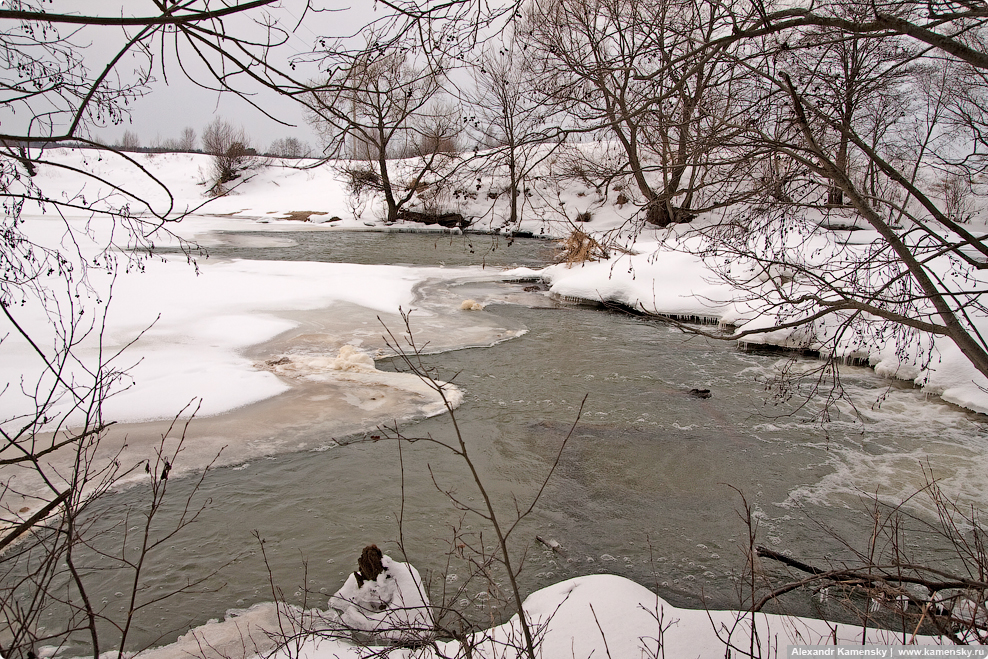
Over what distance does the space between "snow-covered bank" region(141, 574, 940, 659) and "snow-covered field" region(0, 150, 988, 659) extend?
0.04 ft

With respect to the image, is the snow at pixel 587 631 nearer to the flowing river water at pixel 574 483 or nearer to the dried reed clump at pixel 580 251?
the flowing river water at pixel 574 483

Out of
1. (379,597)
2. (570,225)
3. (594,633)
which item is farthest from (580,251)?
(594,633)

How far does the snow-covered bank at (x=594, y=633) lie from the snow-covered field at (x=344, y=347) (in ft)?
0.04

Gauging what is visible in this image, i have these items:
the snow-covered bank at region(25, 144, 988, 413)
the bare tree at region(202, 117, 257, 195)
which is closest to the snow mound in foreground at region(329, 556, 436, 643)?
the snow-covered bank at region(25, 144, 988, 413)

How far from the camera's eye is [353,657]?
3.48m

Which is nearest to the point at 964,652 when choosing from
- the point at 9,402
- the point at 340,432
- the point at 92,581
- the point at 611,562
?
the point at 611,562

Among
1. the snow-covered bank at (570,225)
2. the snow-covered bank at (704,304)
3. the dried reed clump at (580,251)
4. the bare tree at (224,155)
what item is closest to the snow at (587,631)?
the snow-covered bank at (570,225)

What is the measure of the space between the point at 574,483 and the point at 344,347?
4.20 metres

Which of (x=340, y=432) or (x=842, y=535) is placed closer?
(x=842, y=535)

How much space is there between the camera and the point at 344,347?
8664mm

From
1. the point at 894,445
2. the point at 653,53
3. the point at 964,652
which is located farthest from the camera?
the point at 894,445

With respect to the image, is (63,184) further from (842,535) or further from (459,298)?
(842,535)

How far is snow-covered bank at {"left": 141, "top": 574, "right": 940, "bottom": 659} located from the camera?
3.36 m

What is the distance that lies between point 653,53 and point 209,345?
7273 millimetres
